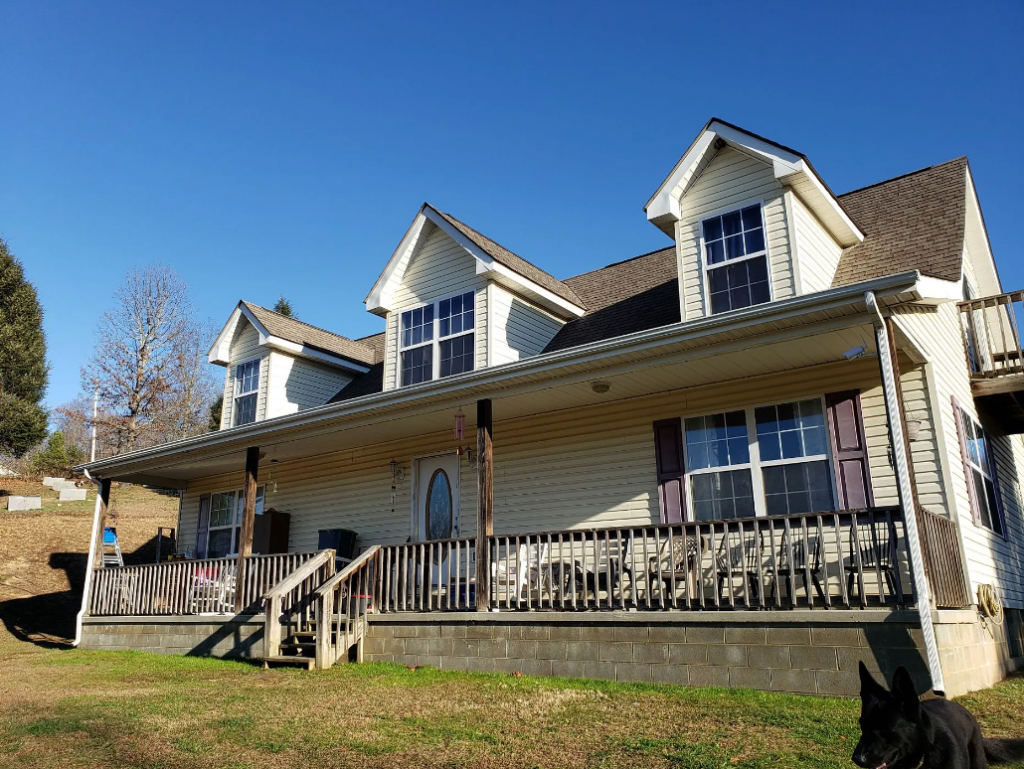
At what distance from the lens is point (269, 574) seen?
12.4 m

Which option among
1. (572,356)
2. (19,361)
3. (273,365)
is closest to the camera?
(572,356)

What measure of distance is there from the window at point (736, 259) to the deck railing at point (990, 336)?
10.6 feet

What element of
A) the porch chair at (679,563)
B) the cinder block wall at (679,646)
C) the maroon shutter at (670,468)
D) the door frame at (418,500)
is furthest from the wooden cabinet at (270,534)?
the porch chair at (679,563)

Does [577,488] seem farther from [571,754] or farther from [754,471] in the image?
[571,754]

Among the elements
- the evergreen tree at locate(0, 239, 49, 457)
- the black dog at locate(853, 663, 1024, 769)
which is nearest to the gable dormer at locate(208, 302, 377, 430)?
the black dog at locate(853, 663, 1024, 769)

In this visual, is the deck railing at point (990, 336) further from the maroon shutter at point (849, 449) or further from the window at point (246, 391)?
the window at point (246, 391)

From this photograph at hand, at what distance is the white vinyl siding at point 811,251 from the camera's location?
10422 mm

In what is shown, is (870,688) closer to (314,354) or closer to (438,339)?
(438,339)

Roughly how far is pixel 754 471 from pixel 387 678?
198 inches

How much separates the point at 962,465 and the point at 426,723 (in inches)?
279

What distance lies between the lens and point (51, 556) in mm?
21766

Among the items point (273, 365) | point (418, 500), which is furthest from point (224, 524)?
point (418, 500)

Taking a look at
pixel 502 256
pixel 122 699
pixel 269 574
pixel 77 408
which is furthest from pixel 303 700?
pixel 77 408

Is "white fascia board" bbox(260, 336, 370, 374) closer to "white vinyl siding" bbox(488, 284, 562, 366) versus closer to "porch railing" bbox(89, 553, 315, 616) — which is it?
"porch railing" bbox(89, 553, 315, 616)
